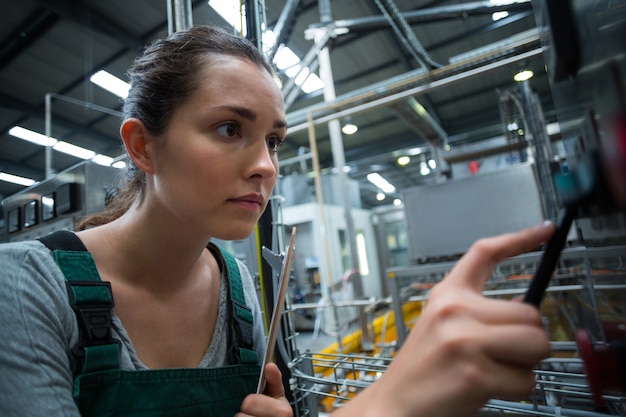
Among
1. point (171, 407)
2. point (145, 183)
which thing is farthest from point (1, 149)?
point (171, 407)

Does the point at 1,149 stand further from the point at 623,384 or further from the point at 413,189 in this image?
the point at 623,384

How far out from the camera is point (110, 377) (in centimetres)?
59

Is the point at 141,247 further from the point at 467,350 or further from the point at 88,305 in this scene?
the point at 467,350

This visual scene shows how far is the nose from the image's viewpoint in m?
0.61

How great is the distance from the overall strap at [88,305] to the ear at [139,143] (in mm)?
204

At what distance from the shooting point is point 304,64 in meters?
2.46

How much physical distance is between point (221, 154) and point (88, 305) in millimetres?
364

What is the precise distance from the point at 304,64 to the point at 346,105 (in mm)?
738

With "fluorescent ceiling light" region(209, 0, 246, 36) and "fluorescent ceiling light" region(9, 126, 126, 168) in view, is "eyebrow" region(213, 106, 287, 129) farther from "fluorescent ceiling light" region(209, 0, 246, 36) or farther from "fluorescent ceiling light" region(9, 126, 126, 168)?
"fluorescent ceiling light" region(9, 126, 126, 168)

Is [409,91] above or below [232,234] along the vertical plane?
above

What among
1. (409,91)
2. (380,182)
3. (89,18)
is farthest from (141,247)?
(380,182)

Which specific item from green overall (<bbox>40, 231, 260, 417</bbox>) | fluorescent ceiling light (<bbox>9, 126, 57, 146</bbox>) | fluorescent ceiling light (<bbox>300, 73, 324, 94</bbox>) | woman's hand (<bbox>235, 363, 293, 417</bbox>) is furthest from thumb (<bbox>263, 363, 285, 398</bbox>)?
fluorescent ceiling light (<bbox>9, 126, 57, 146</bbox>)

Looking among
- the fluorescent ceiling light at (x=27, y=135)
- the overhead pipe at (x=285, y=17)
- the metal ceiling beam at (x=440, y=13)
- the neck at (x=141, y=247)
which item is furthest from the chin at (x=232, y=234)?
the fluorescent ceiling light at (x=27, y=135)

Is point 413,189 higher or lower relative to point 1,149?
lower
